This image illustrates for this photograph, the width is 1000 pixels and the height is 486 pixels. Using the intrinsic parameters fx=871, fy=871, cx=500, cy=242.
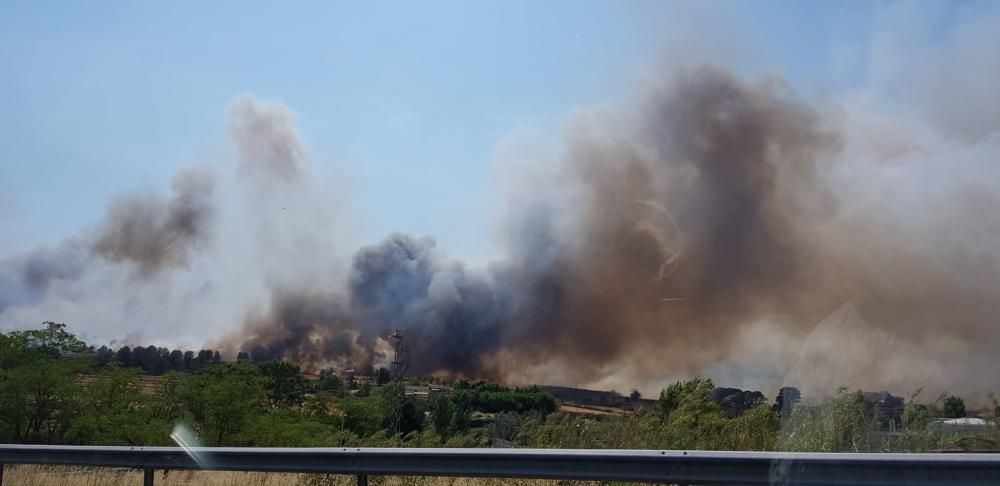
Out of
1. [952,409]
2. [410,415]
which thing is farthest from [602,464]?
[410,415]

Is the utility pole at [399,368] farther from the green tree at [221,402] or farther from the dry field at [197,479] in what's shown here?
the dry field at [197,479]

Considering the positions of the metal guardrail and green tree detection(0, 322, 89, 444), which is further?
green tree detection(0, 322, 89, 444)

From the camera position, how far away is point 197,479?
12109 millimetres

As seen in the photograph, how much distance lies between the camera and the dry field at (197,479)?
1017 centimetres

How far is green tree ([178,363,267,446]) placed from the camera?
67.1 feet

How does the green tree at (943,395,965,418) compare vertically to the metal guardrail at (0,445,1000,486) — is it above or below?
above

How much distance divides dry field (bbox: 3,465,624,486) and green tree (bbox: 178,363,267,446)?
22.5 ft

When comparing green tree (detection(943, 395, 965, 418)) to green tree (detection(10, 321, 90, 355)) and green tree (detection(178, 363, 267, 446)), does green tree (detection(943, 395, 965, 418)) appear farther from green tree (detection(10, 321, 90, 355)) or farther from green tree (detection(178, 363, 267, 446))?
green tree (detection(10, 321, 90, 355))

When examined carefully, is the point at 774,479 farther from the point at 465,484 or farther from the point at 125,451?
the point at 125,451

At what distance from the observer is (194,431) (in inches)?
787

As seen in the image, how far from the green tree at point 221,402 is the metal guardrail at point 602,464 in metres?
10.4

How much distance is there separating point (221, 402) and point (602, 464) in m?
15.2

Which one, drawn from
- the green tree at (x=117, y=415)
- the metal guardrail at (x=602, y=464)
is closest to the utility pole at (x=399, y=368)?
the green tree at (x=117, y=415)

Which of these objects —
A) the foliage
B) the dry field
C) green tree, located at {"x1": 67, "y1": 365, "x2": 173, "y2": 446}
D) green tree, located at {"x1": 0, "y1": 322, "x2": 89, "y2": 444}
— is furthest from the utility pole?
the dry field
